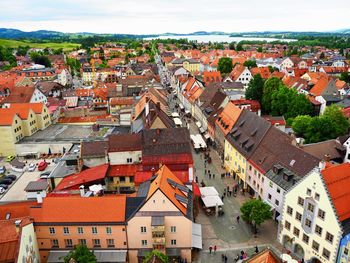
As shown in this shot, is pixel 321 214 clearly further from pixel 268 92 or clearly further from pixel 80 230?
pixel 268 92

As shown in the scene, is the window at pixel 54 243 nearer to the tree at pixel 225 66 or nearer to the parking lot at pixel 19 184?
the parking lot at pixel 19 184

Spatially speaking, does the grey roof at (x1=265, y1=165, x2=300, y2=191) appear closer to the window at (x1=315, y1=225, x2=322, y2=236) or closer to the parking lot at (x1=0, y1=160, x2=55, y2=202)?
the window at (x1=315, y1=225, x2=322, y2=236)

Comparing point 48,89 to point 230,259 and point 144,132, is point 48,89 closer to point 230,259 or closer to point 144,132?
point 144,132

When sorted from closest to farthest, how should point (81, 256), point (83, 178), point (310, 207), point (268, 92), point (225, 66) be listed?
point (81, 256)
point (310, 207)
point (83, 178)
point (268, 92)
point (225, 66)

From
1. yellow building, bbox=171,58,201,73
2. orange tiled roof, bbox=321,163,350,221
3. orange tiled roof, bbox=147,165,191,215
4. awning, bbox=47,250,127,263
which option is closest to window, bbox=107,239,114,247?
awning, bbox=47,250,127,263

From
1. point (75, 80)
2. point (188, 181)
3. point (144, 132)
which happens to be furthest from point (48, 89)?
point (188, 181)

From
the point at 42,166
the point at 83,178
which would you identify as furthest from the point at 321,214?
the point at 42,166

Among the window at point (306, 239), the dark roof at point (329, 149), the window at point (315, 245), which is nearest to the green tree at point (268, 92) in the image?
the dark roof at point (329, 149)
